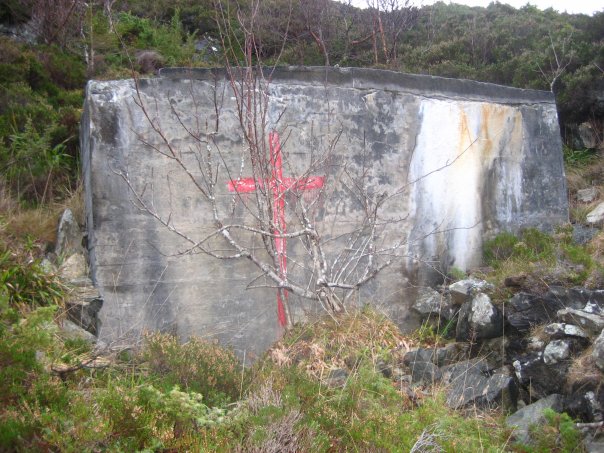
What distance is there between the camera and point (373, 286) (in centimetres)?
640

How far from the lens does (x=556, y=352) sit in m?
4.97

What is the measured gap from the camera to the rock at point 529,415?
4.32 metres

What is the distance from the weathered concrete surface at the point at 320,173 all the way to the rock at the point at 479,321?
0.71 meters

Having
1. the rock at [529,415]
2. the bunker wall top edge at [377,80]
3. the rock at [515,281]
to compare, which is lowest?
the rock at [529,415]

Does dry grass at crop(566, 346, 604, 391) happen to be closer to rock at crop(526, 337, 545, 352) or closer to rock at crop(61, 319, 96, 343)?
rock at crop(526, 337, 545, 352)

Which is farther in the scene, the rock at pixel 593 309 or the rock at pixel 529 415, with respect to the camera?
the rock at pixel 593 309

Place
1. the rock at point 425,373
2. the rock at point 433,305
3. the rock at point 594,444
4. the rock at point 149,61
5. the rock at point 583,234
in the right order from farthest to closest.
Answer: the rock at point 149,61
the rock at point 583,234
the rock at point 433,305
the rock at point 425,373
the rock at point 594,444

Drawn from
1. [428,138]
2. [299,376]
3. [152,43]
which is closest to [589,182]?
[428,138]

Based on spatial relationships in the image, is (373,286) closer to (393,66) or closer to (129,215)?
(129,215)

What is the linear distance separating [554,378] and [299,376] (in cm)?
213

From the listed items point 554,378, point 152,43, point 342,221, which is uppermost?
point 152,43

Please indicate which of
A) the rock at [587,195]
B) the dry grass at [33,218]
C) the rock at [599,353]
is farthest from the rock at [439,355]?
the rock at [587,195]

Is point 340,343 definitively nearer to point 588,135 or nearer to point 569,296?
point 569,296

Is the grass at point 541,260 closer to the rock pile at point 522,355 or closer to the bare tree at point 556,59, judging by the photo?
the rock pile at point 522,355
